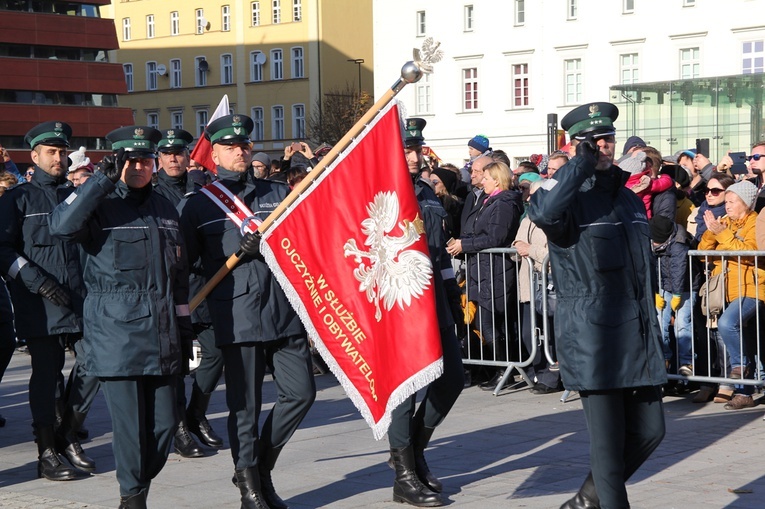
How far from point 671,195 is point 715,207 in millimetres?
383

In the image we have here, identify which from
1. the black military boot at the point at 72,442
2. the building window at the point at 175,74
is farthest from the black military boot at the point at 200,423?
the building window at the point at 175,74

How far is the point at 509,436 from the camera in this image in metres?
9.66

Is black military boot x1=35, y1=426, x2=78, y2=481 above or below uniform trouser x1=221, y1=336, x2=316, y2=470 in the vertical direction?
below

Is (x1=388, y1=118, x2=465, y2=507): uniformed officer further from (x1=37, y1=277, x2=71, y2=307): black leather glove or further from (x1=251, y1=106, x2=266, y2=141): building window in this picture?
(x1=251, y1=106, x2=266, y2=141): building window

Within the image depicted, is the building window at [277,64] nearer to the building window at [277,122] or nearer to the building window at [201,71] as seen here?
the building window at [277,122]

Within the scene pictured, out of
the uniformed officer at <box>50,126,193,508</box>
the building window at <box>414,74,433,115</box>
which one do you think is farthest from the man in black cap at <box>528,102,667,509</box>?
the building window at <box>414,74,433,115</box>

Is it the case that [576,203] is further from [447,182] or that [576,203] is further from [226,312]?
[447,182]

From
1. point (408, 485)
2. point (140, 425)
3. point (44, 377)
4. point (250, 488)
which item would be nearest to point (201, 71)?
point (44, 377)

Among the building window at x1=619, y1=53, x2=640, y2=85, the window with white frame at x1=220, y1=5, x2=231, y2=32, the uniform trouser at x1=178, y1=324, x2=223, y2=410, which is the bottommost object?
the uniform trouser at x1=178, y1=324, x2=223, y2=410

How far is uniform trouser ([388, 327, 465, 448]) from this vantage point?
25.1ft

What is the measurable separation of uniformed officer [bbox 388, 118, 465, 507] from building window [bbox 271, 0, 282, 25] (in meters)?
65.8

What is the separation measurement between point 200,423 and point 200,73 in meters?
68.6

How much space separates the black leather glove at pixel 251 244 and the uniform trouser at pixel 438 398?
1233 millimetres

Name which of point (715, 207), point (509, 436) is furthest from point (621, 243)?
point (715, 207)
